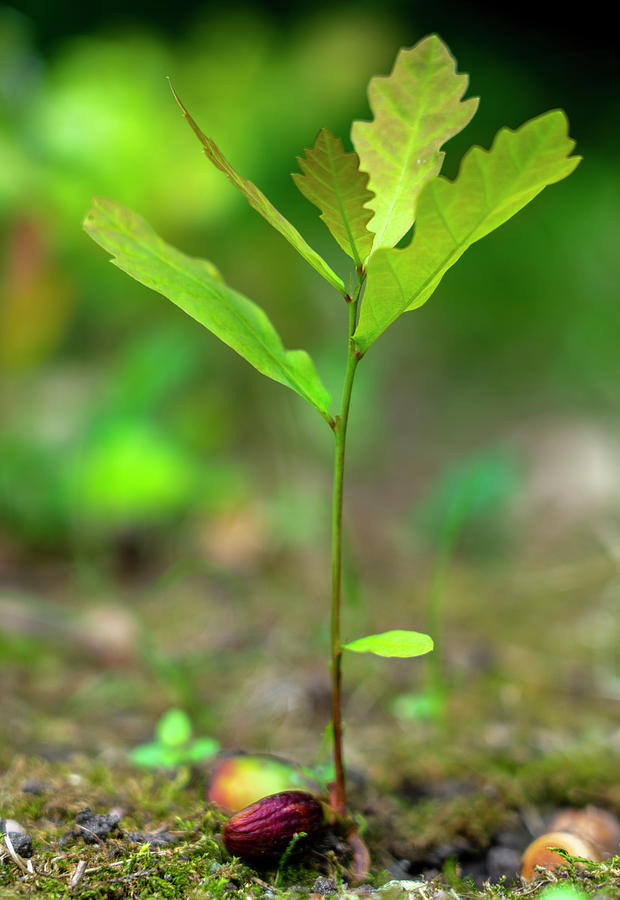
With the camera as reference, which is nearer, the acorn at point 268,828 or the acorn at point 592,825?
the acorn at point 268,828

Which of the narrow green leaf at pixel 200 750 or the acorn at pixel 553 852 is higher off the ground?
the narrow green leaf at pixel 200 750

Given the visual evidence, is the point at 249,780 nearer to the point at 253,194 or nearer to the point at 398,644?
the point at 398,644

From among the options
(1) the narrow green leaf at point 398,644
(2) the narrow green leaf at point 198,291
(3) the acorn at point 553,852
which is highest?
(2) the narrow green leaf at point 198,291

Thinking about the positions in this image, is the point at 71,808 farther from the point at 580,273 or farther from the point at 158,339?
the point at 580,273

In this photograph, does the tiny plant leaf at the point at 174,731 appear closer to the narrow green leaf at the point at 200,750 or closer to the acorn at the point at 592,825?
the narrow green leaf at the point at 200,750

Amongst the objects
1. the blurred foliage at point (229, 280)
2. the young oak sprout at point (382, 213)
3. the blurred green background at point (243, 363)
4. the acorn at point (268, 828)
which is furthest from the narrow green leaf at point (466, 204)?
the blurred foliage at point (229, 280)

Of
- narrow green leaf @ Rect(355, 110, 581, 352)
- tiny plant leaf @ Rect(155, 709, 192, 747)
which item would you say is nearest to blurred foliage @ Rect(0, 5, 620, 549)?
tiny plant leaf @ Rect(155, 709, 192, 747)

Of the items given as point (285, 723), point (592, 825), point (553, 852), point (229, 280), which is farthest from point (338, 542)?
point (229, 280)

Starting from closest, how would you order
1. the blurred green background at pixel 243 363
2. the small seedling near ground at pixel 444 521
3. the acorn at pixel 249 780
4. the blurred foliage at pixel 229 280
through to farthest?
the acorn at pixel 249 780
the small seedling near ground at pixel 444 521
the blurred green background at pixel 243 363
the blurred foliage at pixel 229 280
